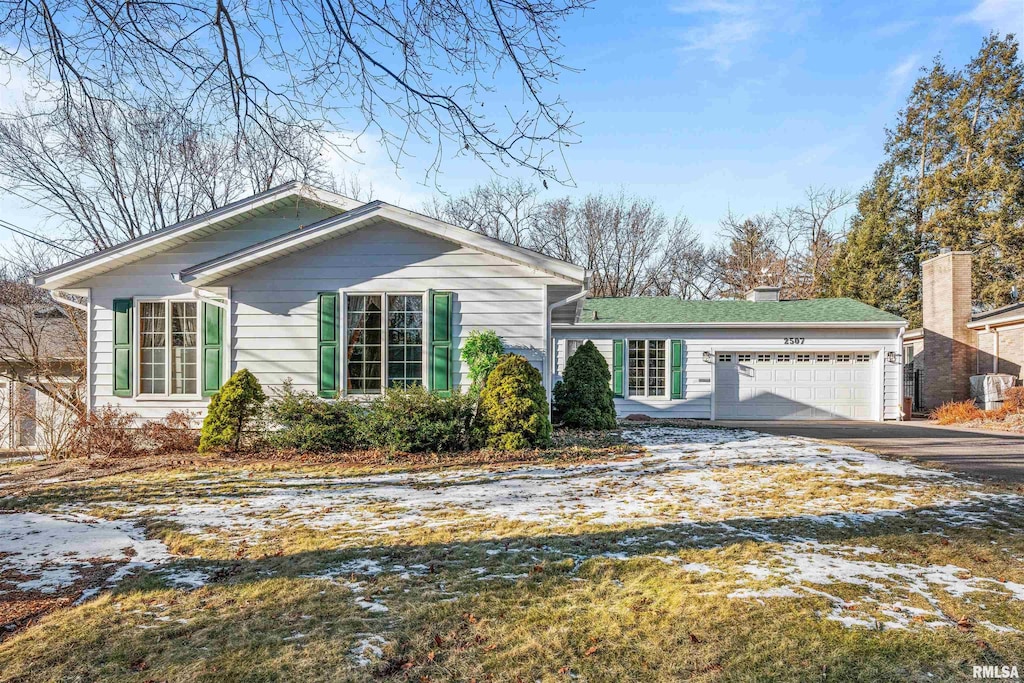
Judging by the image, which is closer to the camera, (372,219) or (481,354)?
(481,354)

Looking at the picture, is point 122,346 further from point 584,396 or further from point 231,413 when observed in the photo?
point 584,396

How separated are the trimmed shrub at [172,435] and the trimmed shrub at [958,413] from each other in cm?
1737

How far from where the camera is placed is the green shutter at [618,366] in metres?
16.7

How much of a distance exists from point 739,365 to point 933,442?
6.14 m

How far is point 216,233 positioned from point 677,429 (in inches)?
386

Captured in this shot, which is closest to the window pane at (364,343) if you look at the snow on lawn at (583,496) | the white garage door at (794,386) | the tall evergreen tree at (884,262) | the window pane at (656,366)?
the snow on lawn at (583,496)

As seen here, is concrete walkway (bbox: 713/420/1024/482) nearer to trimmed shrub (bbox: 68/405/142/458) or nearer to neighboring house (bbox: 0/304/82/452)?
trimmed shrub (bbox: 68/405/142/458)

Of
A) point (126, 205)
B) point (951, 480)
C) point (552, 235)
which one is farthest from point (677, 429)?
point (126, 205)

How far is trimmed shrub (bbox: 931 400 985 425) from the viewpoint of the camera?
15.0 metres

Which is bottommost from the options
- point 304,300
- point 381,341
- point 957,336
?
point 381,341

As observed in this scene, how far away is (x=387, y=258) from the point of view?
988cm

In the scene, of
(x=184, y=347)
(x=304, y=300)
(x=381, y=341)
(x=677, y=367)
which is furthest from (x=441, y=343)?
A: (x=677, y=367)

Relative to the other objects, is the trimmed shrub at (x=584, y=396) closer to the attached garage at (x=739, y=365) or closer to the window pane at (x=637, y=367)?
the attached garage at (x=739, y=365)

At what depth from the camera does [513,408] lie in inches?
346
